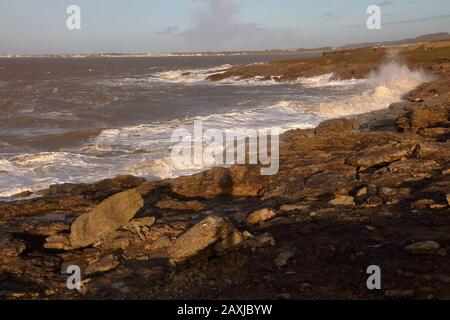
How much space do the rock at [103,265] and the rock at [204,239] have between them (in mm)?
870

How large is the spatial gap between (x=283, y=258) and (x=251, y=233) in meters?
1.27

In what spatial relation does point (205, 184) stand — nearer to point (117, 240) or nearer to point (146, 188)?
point (146, 188)

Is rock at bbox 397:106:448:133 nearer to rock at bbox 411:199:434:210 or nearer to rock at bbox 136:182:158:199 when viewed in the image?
rock at bbox 411:199:434:210

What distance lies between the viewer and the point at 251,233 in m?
7.57

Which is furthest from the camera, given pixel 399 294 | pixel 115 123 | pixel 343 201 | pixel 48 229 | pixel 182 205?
pixel 115 123

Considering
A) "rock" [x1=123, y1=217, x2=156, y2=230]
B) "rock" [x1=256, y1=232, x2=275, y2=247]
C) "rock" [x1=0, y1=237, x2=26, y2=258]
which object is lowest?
"rock" [x1=0, y1=237, x2=26, y2=258]

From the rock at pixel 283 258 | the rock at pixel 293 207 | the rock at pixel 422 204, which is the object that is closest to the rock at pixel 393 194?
the rock at pixel 422 204

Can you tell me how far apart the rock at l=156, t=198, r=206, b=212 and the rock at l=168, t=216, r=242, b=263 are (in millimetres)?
2968

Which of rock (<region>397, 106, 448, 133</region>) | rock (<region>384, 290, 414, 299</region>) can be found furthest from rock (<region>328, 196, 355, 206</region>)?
rock (<region>397, 106, 448, 133</region>)

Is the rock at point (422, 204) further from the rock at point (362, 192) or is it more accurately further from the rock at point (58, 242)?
the rock at point (58, 242)

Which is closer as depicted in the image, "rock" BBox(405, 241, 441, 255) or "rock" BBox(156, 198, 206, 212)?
"rock" BBox(405, 241, 441, 255)

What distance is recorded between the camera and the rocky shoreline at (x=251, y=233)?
19.1 ft

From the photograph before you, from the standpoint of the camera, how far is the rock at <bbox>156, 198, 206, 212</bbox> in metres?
9.72

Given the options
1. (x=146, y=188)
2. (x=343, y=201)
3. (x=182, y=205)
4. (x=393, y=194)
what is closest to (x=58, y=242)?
(x=182, y=205)
